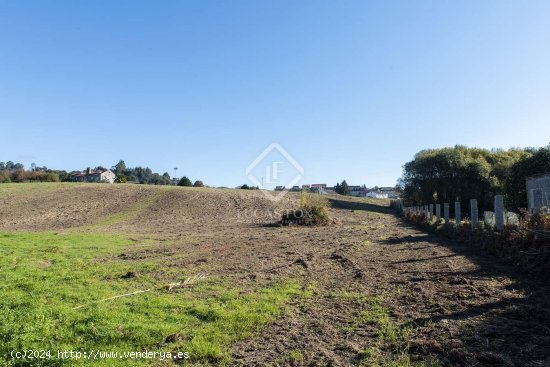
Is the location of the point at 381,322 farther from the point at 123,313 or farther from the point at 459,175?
the point at 459,175

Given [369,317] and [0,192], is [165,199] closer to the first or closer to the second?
[0,192]

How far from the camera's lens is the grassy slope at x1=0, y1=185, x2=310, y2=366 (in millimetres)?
4211

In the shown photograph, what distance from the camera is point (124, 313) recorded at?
521 cm

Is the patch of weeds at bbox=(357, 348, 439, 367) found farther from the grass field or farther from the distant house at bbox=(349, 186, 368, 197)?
the distant house at bbox=(349, 186, 368, 197)

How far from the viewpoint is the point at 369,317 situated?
16.0 ft

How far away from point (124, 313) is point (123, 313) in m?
0.01

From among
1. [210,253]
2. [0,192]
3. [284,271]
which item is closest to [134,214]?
[0,192]

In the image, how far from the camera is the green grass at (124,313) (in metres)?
4.20

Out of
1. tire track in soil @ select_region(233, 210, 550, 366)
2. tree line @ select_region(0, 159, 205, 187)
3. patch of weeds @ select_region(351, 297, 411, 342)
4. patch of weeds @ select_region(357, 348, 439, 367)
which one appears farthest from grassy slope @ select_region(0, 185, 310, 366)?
tree line @ select_region(0, 159, 205, 187)

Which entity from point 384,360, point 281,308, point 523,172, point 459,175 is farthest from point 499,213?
point 459,175

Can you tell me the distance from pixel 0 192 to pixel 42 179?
98.2ft

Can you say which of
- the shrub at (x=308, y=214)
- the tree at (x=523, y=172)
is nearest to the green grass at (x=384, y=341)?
the shrub at (x=308, y=214)

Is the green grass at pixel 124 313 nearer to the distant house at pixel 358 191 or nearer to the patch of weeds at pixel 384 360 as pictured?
the patch of weeds at pixel 384 360

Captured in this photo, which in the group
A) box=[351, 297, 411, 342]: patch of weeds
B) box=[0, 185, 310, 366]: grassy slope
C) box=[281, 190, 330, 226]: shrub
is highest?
box=[281, 190, 330, 226]: shrub
